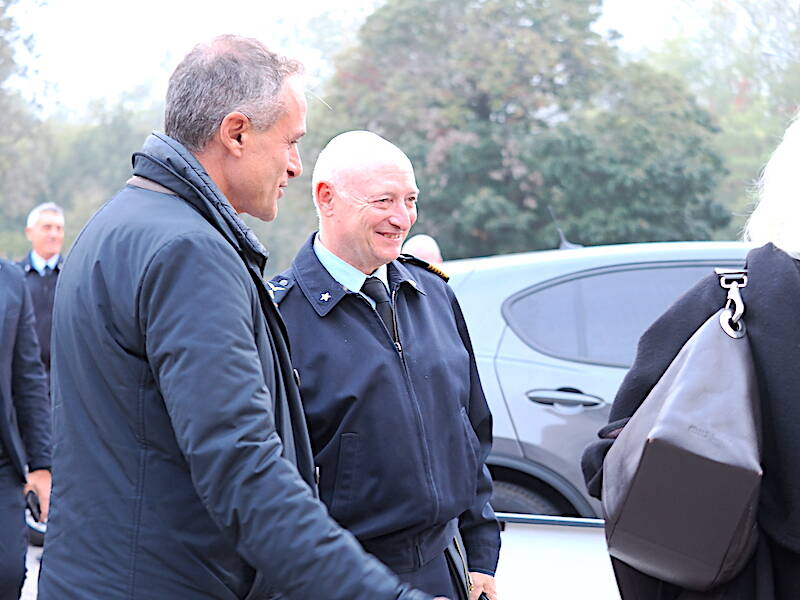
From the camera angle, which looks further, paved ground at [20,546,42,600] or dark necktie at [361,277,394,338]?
paved ground at [20,546,42,600]

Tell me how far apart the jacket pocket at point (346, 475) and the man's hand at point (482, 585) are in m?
0.48

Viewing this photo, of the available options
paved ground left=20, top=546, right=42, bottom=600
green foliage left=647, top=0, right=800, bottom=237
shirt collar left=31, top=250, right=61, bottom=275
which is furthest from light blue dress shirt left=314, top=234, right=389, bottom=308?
green foliage left=647, top=0, right=800, bottom=237

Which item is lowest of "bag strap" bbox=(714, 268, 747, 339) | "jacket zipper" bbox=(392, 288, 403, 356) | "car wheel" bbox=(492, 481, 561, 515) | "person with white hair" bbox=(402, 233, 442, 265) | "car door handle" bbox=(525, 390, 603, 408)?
"car wheel" bbox=(492, 481, 561, 515)

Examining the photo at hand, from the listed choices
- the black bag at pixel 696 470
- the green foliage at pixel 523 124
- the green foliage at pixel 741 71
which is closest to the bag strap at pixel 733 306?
the black bag at pixel 696 470

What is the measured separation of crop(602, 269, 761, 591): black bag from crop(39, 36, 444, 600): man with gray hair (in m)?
0.44

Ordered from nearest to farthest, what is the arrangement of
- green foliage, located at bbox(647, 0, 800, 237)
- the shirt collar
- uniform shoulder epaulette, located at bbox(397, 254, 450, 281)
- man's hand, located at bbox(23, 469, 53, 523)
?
uniform shoulder epaulette, located at bbox(397, 254, 450, 281) → man's hand, located at bbox(23, 469, 53, 523) → the shirt collar → green foliage, located at bbox(647, 0, 800, 237)

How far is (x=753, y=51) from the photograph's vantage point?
27.8 metres

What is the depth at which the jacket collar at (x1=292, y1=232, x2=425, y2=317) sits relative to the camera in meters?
2.65

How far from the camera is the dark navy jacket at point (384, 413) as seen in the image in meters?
2.51

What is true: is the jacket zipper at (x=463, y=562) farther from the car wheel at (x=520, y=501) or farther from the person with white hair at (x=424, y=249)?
the person with white hair at (x=424, y=249)

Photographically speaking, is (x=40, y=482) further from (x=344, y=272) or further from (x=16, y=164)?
(x=16, y=164)

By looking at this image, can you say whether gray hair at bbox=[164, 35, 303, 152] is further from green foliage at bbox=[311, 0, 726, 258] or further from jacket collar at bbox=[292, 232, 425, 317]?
green foliage at bbox=[311, 0, 726, 258]

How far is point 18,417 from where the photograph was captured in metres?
4.03

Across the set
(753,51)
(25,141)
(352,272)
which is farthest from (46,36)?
(352,272)
